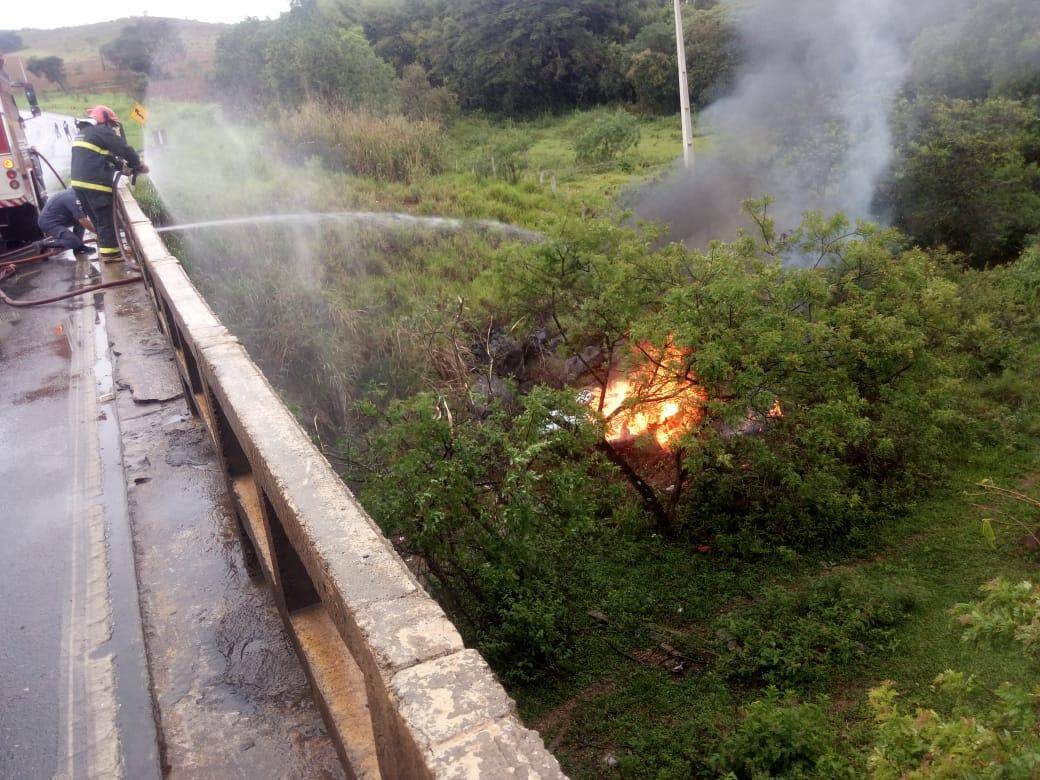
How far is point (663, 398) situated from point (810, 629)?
2460mm

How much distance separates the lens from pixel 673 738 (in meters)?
6.01

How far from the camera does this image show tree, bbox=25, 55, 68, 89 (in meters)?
52.4

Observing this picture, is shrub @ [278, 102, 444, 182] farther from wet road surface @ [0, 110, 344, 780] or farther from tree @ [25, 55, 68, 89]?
tree @ [25, 55, 68, 89]

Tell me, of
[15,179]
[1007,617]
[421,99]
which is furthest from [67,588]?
[421,99]

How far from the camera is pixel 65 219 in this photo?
10836 mm

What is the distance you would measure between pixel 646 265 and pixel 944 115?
975 centimetres

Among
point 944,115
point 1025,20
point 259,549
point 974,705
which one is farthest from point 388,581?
point 1025,20

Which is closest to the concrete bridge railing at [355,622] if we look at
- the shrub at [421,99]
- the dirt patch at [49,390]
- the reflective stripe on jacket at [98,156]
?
the dirt patch at [49,390]

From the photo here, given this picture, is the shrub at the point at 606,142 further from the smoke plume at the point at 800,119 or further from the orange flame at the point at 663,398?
the orange flame at the point at 663,398

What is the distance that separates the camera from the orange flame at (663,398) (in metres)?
7.61

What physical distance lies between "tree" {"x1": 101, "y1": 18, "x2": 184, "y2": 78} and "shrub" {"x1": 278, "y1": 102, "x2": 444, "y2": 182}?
1885cm

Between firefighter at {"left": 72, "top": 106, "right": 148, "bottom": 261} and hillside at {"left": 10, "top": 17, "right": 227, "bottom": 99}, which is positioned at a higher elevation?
hillside at {"left": 10, "top": 17, "right": 227, "bottom": 99}

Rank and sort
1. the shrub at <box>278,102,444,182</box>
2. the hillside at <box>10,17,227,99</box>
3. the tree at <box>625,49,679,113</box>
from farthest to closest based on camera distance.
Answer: the hillside at <box>10,17,227,99</box>
the tree at <box>625,49,679,113</box>
the shrub at <box>278,102,444,182</box>

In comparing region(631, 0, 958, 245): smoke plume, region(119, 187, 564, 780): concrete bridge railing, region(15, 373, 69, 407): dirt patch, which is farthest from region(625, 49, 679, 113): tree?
region(119, 187, 564, 780): concrete bridge railing
